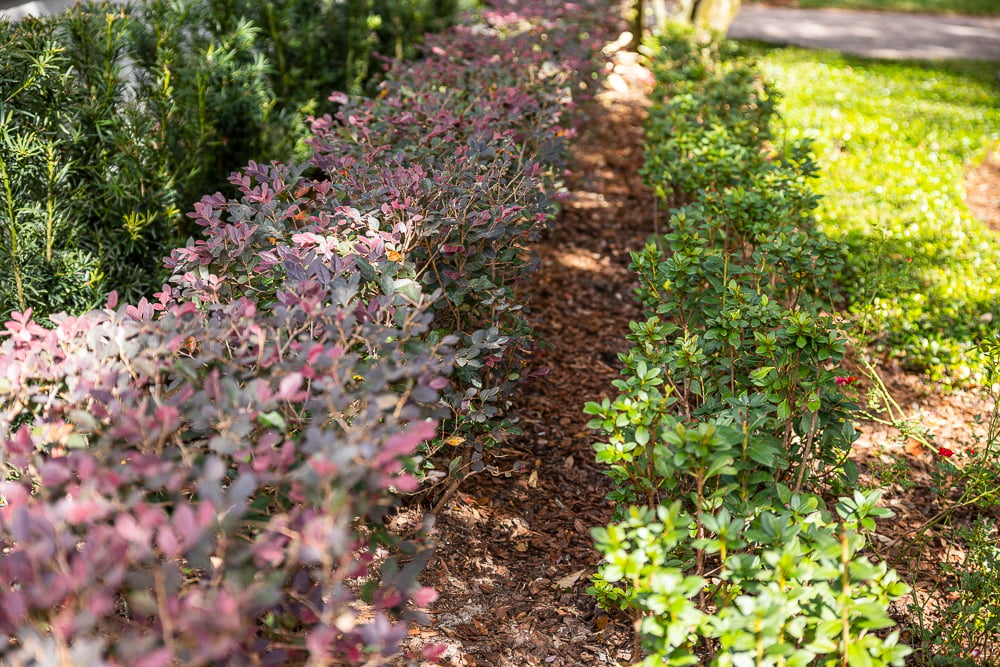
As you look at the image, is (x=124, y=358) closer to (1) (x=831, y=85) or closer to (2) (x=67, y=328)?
(2) (x=67, y=328)

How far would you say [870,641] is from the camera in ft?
5.32

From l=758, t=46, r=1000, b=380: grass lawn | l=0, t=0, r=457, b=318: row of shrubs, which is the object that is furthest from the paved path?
l=0, t=0, r=457, b=318: row of shrubs

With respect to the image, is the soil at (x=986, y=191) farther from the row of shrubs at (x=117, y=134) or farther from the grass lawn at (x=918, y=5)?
the grass lawn at (x=918, y=5)

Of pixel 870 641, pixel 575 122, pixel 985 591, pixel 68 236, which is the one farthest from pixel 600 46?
pixel 870 641

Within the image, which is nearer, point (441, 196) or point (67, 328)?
point (67, 328)

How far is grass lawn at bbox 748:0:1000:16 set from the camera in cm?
1809

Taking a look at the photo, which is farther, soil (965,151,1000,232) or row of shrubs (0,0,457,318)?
soil (965,151,1000,232)

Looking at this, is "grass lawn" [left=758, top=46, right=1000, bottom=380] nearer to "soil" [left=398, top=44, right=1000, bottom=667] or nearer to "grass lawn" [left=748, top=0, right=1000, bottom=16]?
"soil" [left=398, top=44, right=1000, bottom=667]

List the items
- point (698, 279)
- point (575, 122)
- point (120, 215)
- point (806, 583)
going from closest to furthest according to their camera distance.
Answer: point (806, 583) < point (698, 279) < point (120, 215) < point (575, 122)

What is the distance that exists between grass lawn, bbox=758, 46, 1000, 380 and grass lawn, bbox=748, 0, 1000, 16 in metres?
10.2

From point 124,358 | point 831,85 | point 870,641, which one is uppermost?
point 124,358

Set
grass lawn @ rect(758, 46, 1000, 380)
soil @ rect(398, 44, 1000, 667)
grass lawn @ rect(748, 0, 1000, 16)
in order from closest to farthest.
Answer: soil @ rect(398, 44, 1000, 667), grass lawn @ rect(758, 46, 1000, 380), grass lawn @ rect(748, 0, 1000, 16)

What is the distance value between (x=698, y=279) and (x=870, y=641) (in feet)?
5.02

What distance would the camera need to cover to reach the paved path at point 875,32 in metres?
13.2
